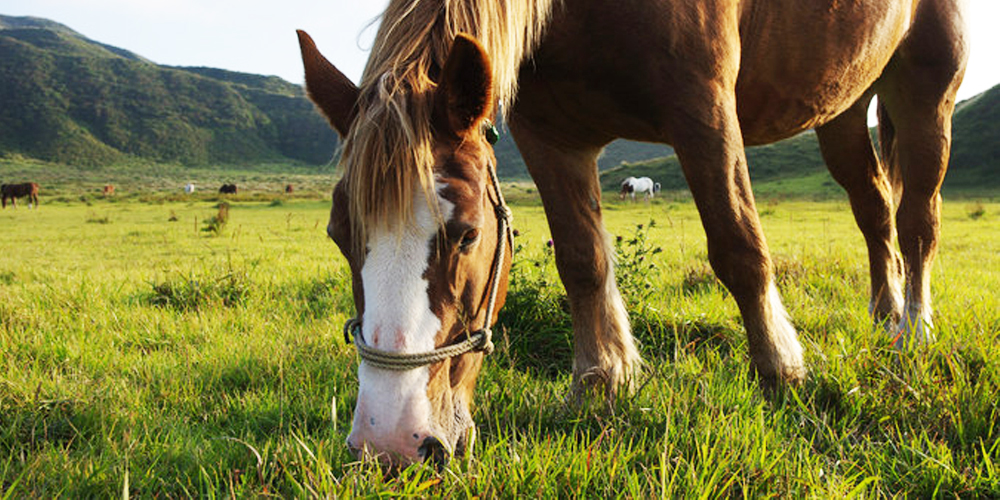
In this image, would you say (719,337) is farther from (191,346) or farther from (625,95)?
(191,346)

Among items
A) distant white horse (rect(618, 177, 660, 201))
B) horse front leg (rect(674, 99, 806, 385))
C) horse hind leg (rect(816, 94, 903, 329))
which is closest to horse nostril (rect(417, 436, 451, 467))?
horse front leg (rect(674, 99, 806, 385))

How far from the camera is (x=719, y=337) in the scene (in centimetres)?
318

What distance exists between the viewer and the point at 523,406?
221 centimetres

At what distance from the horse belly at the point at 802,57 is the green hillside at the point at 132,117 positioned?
151034 millimetres

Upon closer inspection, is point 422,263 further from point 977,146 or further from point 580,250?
point 977,146

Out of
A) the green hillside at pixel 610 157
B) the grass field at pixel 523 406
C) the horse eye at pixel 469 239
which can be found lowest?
the grass field at pixel 523 406

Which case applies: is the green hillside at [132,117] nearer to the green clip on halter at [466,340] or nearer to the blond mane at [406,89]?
the blond mane at [406,89]

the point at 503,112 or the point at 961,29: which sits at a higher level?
the point at 961,29

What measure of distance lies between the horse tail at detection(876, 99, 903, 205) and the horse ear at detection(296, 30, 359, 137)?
13.0ft

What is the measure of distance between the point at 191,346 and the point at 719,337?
3027 mm

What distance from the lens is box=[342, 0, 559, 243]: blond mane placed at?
149cm

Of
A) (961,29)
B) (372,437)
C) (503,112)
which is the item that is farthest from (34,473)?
(961,29)

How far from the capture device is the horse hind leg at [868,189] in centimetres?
388

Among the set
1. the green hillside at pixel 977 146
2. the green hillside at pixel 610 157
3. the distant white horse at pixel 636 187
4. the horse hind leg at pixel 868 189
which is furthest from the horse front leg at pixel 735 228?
the green hillside at pixel 610 157
